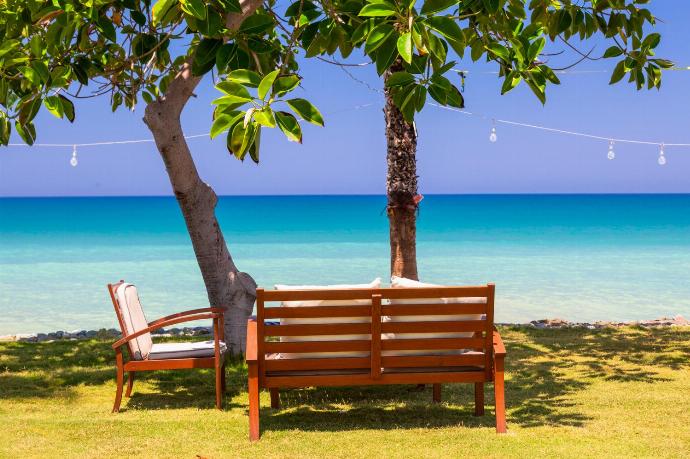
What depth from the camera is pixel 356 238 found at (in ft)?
118

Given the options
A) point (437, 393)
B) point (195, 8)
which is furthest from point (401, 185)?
point (195, 8)

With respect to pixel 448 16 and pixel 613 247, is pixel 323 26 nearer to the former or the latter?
pixel 448 16

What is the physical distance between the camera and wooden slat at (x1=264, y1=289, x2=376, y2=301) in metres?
4.37

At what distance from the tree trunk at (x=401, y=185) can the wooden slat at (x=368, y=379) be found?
3.45 metres

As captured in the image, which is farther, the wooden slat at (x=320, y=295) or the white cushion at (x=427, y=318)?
the white cushion at (x=427, y=318)

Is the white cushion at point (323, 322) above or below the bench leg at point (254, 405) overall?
above

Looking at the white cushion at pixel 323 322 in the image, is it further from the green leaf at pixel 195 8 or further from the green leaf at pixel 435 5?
the green leaf at pixel 435 5

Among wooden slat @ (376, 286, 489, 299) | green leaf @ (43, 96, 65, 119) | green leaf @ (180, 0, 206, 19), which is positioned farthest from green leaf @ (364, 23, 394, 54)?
wooden slat @ (376, 286, 489, 299)

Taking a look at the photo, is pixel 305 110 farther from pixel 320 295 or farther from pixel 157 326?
pixel 157 326

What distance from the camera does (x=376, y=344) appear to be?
14.7ft

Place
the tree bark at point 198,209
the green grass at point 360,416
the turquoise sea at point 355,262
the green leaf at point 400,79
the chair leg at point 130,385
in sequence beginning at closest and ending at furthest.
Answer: the green leaf at point 400,79 < the green grass at point 360,416 < the chair leg at point 130,385 < the tree bark at point 198,209 < the turquoise sea at point 355,262

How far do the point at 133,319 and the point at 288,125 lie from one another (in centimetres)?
288

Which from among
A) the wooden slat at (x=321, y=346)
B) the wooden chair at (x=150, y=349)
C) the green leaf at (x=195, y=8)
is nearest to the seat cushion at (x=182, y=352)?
the wooden chair at (x=150, y=349)

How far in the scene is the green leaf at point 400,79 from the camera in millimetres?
3012
